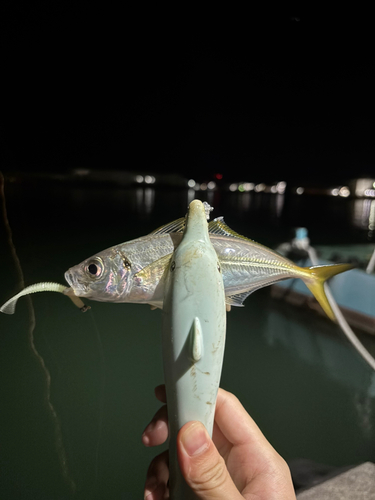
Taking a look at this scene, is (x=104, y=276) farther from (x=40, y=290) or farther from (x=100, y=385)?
(x=100, y=385)

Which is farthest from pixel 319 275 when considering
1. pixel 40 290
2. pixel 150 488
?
pixel 150 488

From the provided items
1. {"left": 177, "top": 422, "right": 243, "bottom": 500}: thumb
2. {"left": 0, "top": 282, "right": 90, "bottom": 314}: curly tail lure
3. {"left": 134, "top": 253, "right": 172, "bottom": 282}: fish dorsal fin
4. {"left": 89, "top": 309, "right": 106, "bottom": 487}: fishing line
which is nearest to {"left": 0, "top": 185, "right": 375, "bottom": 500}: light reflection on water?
{"left": 89, "top": 309, "right": 106, "bottom": 487}: fishing line

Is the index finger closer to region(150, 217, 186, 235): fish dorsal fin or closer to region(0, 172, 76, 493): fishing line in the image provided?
region(150, 217, 186, 235): fish dorsal fin

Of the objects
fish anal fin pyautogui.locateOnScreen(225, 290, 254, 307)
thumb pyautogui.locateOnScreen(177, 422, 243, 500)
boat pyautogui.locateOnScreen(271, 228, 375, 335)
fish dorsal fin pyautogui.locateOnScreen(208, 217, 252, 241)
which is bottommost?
boat pyautogui.locateOnScreen(271, 228, 375, 335)

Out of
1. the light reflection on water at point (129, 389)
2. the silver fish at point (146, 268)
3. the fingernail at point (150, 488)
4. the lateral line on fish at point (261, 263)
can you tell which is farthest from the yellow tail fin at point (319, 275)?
the light reflection on water at point (129, 389)

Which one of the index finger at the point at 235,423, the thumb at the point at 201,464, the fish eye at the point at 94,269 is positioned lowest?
the index finger at the point at 235,423

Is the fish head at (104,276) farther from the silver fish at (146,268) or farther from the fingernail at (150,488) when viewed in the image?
the fingernail at (150,488)
